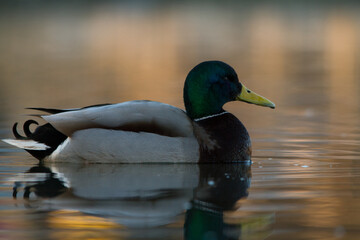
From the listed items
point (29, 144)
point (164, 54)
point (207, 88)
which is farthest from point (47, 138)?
point (164, 54)

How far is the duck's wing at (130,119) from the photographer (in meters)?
7.67

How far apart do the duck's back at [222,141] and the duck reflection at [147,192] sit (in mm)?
106

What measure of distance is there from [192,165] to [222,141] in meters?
0.37

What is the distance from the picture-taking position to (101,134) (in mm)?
7742

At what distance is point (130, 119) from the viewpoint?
7.68 m

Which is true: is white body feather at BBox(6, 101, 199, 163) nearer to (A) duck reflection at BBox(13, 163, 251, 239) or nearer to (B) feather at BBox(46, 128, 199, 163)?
(B) feather at BBox(46, 128, 199, 163)

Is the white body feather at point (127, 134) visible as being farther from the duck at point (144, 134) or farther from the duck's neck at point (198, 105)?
the duck's neck at point (198, 105)

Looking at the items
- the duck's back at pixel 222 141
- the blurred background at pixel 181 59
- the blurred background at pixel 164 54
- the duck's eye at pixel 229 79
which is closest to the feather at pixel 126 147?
the duck's back at pixel 222 141

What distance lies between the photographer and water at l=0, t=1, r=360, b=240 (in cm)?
527

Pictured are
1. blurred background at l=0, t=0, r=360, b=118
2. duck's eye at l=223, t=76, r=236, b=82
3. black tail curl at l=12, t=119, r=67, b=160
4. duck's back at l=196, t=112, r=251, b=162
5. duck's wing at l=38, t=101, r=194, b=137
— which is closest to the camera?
duck's wing at l=38, t=101, r=194, b=137

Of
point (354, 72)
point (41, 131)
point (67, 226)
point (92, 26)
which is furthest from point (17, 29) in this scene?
point (67, 226)

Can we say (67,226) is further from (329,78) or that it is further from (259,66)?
(259,66)

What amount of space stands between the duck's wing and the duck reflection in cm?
32

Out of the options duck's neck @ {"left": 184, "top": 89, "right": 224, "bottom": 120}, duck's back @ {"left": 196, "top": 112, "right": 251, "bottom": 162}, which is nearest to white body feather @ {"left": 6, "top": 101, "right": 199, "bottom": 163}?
duck's back @ {"left": 196, "top": 112, "right": 251, "bottom": 162}
